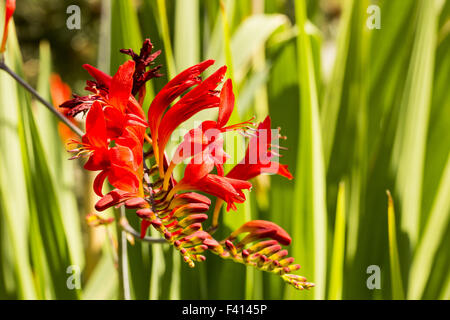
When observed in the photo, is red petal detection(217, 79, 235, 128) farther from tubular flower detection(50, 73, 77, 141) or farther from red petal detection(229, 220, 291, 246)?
tubular flower detection(50, 73, 77, 141)

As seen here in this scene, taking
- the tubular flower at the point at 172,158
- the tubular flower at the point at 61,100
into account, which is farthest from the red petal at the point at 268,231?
the tubular flower at the point at 61,100

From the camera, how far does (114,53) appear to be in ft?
1.50

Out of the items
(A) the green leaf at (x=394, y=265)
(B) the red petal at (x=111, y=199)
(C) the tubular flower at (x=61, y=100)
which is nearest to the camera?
(B) the red petal at (x=111, y=199)

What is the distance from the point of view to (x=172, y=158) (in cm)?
30

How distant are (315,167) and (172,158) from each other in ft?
0.69

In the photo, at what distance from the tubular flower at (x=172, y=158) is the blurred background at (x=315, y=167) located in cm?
11

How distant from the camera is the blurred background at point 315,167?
0.47 metres

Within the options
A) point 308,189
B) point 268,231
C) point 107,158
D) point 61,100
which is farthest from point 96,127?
point 61,100

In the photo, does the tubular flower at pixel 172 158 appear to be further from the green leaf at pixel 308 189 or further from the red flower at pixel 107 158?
the green leaf at pixel 308 189

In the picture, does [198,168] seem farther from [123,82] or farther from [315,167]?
[315,167]

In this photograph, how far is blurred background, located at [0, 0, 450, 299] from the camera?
1.55 ft

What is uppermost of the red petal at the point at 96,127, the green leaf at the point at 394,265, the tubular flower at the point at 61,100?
the tubular flower at the point at 61,100
